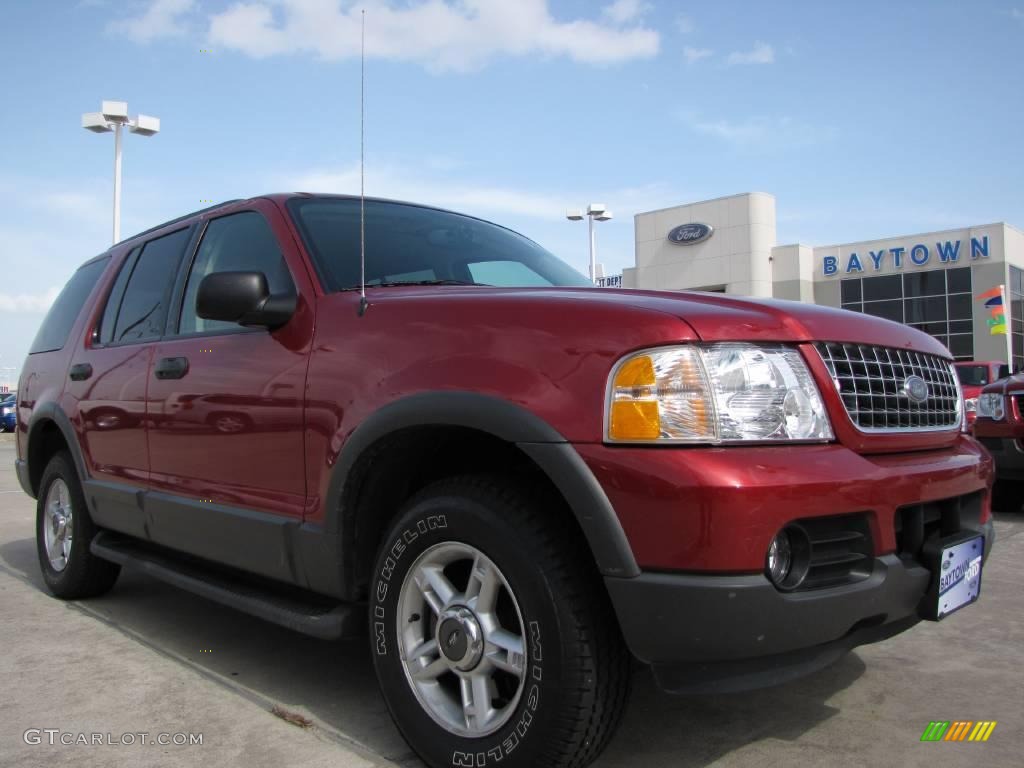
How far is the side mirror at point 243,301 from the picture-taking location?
281cm

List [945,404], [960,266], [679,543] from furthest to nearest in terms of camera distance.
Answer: [960,266] → [945,404] → [679,543]

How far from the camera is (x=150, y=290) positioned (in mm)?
4043

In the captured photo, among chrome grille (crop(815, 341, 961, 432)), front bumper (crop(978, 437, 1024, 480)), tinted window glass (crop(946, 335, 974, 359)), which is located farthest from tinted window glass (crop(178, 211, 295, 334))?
tinted window glass (crop(946, 335, 974, 359))

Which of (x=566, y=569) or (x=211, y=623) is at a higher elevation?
(x=566, y=569)

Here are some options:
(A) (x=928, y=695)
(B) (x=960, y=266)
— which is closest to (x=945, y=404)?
(A) (x=928, y=695)

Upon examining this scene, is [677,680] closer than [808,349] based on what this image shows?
Yes

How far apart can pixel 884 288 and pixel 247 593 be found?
36210 mm

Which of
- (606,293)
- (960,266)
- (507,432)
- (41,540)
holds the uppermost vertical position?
(960,266)

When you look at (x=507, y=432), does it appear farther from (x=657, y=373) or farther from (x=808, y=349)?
(x=808, y=349)

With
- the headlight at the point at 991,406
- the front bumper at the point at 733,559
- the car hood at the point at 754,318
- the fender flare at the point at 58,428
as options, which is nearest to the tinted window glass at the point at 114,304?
the fender flare at the point at 58,428

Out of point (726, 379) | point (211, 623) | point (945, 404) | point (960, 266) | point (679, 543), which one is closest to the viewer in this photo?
point (679, 543)

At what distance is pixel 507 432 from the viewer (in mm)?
2158

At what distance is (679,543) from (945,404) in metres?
1.31

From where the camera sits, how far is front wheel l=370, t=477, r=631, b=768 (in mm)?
2066
